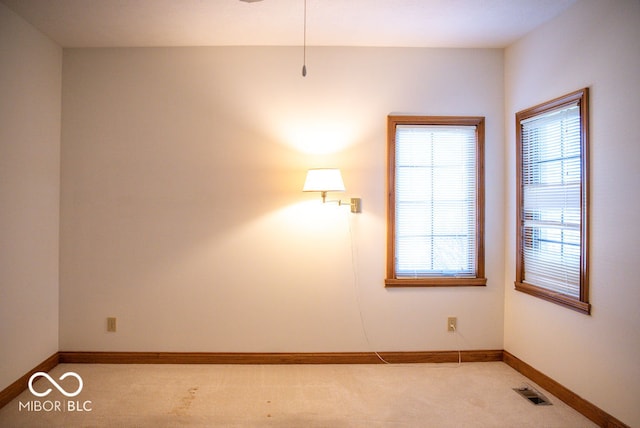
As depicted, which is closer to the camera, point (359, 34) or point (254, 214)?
point (359, 34)

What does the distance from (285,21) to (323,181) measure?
122cm

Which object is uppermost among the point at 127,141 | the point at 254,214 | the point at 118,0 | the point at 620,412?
the point at 118,0

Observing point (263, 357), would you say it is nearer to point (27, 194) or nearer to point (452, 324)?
point (452, 324)

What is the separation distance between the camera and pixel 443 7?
269 cm

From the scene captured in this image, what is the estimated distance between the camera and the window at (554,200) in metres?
2.57

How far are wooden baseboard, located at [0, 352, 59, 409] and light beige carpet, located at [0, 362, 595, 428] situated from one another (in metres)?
0.04

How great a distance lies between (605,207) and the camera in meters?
2.40

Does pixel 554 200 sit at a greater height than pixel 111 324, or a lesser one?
greater

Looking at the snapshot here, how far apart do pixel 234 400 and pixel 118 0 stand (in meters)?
2.82

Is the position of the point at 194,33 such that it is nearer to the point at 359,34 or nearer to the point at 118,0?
the point at 118,0

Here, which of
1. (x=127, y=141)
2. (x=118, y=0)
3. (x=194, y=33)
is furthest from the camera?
(x=127, y=141)

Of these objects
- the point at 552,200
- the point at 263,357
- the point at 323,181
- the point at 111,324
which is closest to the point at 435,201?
the point at 552,200

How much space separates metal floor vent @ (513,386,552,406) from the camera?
2693 mm

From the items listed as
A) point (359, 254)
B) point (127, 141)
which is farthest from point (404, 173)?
point (127, 141)
